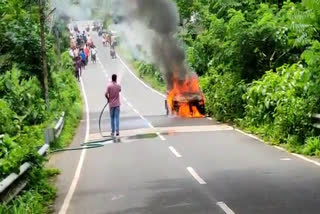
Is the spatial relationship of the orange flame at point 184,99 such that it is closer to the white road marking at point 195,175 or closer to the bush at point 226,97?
the bush at point 226,97

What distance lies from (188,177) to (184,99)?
620 inches

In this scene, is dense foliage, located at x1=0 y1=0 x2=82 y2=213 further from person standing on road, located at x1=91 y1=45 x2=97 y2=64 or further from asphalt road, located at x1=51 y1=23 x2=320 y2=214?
person standing on road, located at x1=91 y1=45 x2=97 y2=64

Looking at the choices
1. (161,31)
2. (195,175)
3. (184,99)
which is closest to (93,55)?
(161,31)

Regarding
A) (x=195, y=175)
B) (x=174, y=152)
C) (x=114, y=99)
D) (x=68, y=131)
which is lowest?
(x=68, y=131)

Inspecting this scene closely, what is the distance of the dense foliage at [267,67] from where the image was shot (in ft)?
47.7

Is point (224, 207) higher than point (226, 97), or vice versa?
point (226, 97)

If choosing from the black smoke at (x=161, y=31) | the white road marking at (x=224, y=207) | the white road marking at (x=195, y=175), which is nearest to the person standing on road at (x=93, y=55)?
the black smoke at (x=161, y=31)

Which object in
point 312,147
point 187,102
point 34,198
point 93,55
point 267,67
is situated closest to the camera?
point 34,198

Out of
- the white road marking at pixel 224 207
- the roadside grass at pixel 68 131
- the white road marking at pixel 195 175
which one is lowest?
the roadside grass at pixel 68 131

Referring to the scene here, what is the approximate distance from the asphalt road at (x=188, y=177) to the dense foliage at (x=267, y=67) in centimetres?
96

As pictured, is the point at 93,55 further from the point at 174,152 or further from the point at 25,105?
the point at 174,152

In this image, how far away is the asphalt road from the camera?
9.27 m

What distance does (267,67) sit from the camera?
74.2ft

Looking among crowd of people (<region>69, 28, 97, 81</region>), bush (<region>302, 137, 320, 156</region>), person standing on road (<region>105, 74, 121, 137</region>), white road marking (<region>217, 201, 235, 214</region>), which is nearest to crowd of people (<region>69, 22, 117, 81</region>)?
crowd of people (<region>69, 28, 97, 81</region>)
